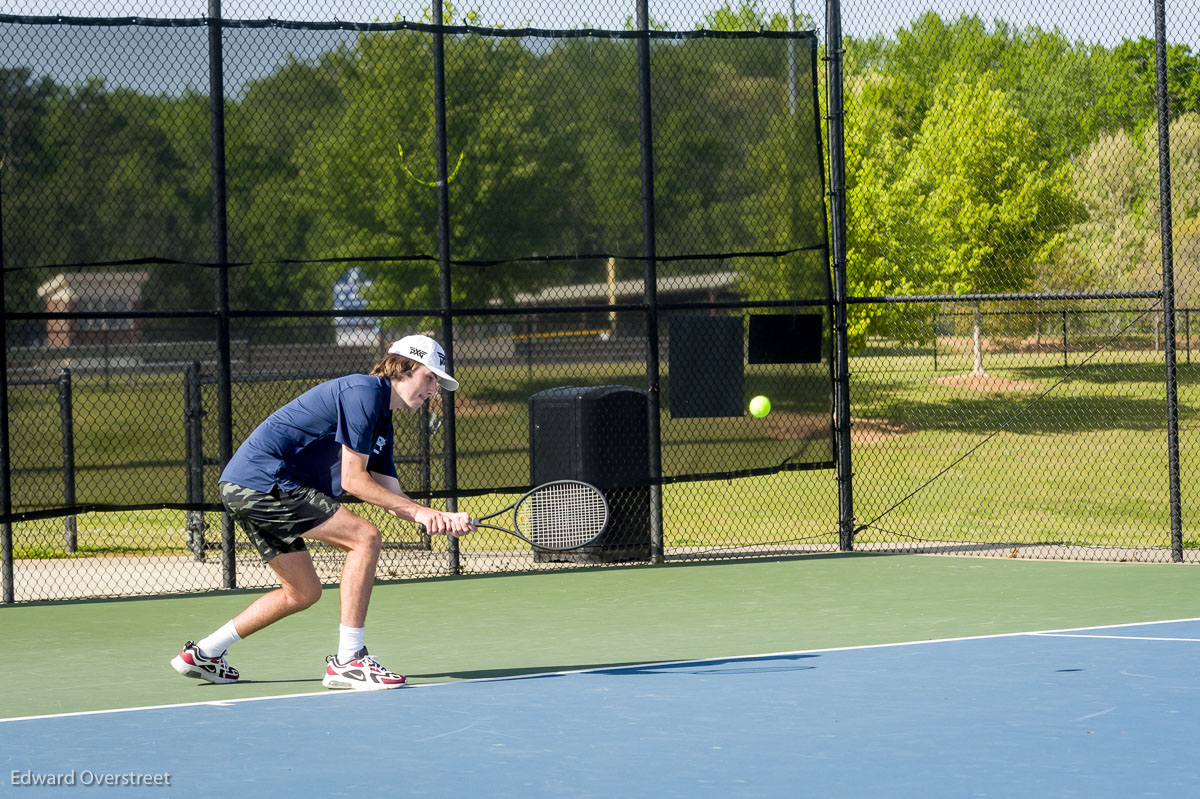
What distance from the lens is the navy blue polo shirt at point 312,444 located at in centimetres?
657

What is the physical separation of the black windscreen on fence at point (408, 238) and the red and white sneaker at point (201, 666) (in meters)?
2.96

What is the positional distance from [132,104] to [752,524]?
731 centimetres

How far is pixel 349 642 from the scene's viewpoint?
6.64m

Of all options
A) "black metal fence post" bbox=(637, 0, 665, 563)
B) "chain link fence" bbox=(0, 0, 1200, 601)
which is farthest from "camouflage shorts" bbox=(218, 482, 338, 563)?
"black metal fence post" bbox=(637, 0, 665, 563)

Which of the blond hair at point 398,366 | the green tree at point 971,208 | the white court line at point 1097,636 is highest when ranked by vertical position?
the green tree at point 971,208

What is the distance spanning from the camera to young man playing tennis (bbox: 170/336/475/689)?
652cm

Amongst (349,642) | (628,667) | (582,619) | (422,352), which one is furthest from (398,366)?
(582,619)

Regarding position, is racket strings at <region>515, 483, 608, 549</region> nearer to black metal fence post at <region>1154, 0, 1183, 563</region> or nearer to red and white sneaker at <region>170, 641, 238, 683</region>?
red and white sneaker at <region>170, 641, 238, 683</region>

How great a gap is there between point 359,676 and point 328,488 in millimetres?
821

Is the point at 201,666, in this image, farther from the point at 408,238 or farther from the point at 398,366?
the point at 408,238

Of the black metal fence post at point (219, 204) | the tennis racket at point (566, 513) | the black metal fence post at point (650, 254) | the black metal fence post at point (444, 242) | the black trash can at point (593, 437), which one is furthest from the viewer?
the black metal fence post at point (650, 254)

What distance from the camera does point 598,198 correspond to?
34.9 feet

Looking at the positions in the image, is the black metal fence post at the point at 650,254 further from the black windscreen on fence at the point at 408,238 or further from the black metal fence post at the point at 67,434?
the black metal fence post at the point at 67,434

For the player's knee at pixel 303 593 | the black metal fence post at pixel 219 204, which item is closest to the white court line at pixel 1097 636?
the player's knee at pixel 303 593
